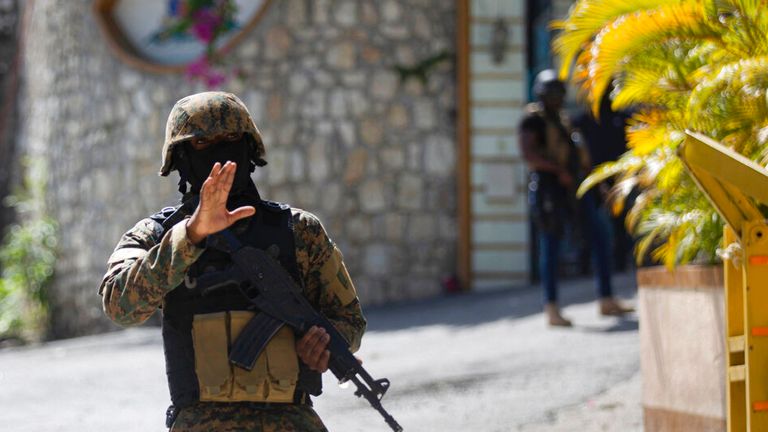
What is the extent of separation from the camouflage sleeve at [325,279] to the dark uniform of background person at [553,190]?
198 inches

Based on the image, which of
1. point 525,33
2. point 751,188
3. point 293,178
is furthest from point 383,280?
point 751,188

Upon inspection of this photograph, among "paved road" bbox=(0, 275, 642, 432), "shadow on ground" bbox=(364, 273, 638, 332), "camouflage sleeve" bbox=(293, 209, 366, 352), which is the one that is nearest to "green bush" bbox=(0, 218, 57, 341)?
"paved road" bbox=(0, 275, 642, 432)

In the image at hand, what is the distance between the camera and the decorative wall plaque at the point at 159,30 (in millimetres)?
11805

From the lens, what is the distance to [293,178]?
36.9 feet

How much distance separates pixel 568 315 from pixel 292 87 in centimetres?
384

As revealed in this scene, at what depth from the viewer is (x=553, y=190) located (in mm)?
8195

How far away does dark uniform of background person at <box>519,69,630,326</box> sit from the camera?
8102mm

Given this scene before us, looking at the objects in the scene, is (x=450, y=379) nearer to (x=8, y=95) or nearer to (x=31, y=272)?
(x=31, y=272)

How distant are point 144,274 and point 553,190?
559 centimetres

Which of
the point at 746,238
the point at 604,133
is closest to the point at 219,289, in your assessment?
the point at 746,238

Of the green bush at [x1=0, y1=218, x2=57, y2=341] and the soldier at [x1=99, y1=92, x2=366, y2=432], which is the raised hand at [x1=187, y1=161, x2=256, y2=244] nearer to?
the soldier at [x1=99, y1=92, x2=366, y2=432]

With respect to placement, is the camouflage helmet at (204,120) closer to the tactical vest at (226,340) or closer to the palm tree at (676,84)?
the tactical vest at (226,340)

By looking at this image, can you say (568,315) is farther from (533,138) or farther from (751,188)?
(751,188)

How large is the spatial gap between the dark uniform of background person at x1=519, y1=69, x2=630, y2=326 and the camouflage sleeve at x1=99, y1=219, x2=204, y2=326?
5.31 meters
